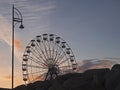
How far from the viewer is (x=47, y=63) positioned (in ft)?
166

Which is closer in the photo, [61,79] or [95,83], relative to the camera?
[95,83]

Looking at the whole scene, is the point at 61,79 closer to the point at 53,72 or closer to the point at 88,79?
the point at 88,79

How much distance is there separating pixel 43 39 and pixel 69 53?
13.8ft

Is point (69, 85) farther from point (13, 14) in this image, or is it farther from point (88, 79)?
point (13, 14)

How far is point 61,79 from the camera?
32.4 metres

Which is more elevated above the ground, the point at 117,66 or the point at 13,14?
the point at 13,14

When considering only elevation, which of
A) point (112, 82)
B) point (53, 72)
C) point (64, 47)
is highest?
point (64, 47)

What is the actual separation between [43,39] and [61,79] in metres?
21.4

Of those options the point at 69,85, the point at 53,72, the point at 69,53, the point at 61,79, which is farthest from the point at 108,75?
the point at 69,53

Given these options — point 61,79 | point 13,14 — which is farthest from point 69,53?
point 61,79

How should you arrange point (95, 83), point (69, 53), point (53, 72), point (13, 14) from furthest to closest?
point (69, 53) → point (53, 72) → point (13, 14) → point (95, 83)

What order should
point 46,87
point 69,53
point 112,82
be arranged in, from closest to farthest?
point 112,82 < point 46,87 < point 69,53

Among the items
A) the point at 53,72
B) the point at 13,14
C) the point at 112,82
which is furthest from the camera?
the point at 53,72

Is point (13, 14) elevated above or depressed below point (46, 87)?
above
